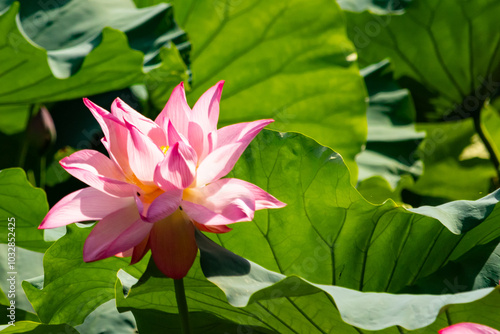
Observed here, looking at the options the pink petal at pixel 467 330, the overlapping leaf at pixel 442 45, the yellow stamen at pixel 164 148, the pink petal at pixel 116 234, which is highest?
the yellow stamen at pixel 164 148

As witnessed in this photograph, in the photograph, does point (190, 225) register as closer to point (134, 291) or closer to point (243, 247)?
point (134, 291)

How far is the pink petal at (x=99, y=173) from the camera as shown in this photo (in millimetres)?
558

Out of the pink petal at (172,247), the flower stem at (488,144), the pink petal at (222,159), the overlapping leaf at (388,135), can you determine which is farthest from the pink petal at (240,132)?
the flower stem at (488,144)

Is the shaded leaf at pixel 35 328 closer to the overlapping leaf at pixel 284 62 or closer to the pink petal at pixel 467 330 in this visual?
the pink petal at pixel 467 330

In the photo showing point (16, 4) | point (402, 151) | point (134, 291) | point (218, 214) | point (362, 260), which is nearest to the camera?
point (218, 214)

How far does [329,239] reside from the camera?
79cm

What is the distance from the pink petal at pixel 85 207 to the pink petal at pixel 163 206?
4 cm

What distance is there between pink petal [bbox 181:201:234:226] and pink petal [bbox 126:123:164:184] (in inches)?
1.7

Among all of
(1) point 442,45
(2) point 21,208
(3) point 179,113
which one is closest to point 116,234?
(3) point 179,113

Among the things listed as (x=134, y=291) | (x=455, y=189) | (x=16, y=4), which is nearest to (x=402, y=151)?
(x=455, y=189)

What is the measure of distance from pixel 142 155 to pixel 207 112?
0.10 metres

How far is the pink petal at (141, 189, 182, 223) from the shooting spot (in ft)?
1.72

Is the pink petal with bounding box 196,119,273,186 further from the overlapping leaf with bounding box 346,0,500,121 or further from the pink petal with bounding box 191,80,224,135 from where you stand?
the overlapping leaf with bounding box 346,0,500,121

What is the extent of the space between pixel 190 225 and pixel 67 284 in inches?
13.0
